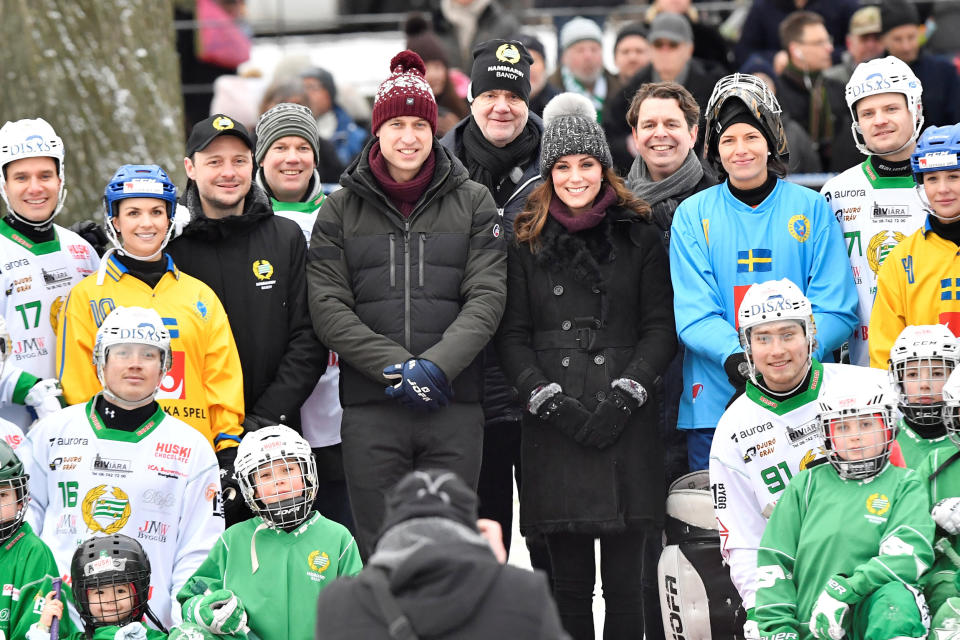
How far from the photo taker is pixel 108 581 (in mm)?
5945

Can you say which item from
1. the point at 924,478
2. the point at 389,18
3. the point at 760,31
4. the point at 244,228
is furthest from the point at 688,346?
the point at 389,18

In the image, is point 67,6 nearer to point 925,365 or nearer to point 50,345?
point 50,345

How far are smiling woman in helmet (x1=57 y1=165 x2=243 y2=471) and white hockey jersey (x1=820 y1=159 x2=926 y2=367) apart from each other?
258cm

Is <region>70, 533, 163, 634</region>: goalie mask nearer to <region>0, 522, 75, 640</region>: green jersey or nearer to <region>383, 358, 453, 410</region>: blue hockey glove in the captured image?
<region>0, 522, 75, 640</region>: green jersey

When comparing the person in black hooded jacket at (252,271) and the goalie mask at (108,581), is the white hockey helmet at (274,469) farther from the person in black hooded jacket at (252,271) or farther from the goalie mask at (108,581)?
the person in black hooded jacket at (252,271)

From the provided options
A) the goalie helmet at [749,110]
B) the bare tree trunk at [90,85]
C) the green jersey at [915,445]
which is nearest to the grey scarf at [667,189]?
the goalie helmet at [749,110]

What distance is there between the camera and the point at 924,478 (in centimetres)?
589

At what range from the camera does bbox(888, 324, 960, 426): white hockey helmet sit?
606 cm

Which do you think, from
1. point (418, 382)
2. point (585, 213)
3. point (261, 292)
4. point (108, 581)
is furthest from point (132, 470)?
point (585, 213)

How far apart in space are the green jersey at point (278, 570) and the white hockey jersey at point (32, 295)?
1400mm

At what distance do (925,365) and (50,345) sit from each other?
11.7 ft

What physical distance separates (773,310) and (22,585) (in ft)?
9.63

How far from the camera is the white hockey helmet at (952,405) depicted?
588cm

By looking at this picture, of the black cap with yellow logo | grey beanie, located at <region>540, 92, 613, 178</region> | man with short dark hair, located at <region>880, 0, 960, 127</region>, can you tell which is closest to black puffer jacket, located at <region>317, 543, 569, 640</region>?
grey beanie, located at <region>540, 92, 613, 178</region>
